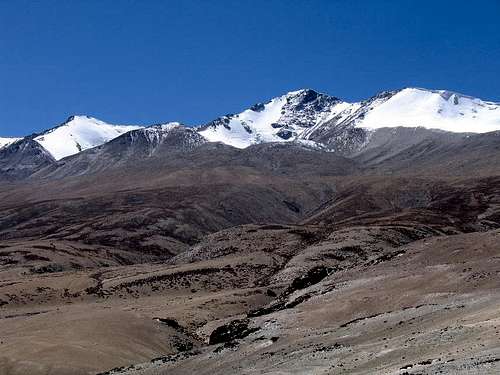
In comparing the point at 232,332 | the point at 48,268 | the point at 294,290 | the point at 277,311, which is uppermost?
the point at 48,268

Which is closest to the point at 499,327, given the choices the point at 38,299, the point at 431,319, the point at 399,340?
the point at 399,340

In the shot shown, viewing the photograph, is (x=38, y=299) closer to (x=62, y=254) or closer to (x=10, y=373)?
(x=10, y=373)

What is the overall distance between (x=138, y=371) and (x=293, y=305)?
23.2 meters

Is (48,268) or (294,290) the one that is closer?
(294,290)

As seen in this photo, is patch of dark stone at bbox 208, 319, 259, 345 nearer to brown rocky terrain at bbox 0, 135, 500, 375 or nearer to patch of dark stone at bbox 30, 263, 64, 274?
brown rocky terrain at bbox 0, 135, 500, 375

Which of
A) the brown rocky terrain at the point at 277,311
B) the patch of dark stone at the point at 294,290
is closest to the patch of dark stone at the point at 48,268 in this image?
the brown rocky terrain at the point at 277,311

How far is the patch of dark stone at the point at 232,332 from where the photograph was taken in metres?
60.3

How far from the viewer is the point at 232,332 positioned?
62969 millimetres

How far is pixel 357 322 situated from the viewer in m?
52.1

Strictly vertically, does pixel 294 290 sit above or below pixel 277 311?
above

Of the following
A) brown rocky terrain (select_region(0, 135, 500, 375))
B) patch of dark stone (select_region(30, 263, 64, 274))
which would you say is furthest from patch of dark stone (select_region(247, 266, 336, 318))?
patch of dark stone (select_region(30, 263, 64, 274))

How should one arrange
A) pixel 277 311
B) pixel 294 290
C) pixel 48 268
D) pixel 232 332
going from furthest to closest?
pixel 48 268, pixel 294 290, pixel 277 311, pixel 232 332

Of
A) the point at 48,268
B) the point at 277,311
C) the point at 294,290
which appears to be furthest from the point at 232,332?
the point at 48,268

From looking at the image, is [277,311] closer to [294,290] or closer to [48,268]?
[294,290]
